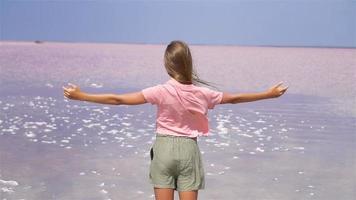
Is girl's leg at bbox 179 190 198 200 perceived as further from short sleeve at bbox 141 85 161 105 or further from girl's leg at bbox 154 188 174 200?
short sleeve at bbox 141 85 161 105

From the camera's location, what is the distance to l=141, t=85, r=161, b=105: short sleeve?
2451mm

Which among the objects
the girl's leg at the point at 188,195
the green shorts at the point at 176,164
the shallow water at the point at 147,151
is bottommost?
the shallow water at the point at 147,151

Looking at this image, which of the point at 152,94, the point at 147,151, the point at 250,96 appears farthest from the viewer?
the point at 147,151

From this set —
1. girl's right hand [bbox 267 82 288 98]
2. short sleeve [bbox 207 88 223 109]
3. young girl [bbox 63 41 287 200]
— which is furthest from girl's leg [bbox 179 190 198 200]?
girl's right hand [bbox 267 82 288 98]

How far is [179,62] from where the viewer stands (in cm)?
245

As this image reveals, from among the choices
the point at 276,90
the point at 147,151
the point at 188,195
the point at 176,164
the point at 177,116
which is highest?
the point at 276,90

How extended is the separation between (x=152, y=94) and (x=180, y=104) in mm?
120

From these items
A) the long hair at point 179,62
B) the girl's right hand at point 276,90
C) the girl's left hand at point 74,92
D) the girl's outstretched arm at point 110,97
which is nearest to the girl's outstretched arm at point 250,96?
the girl's right hand at point 276,90

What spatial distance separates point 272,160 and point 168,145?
9.23 ft

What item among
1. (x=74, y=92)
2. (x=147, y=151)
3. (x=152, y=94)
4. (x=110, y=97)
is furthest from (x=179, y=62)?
(x=147, y=151)

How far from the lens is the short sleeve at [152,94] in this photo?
8.04ft

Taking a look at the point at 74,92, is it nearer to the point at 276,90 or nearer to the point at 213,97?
the point at 213,97

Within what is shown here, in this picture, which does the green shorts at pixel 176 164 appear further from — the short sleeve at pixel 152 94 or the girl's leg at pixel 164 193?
the short sleeve at pixel 152 94

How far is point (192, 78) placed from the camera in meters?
2.50
